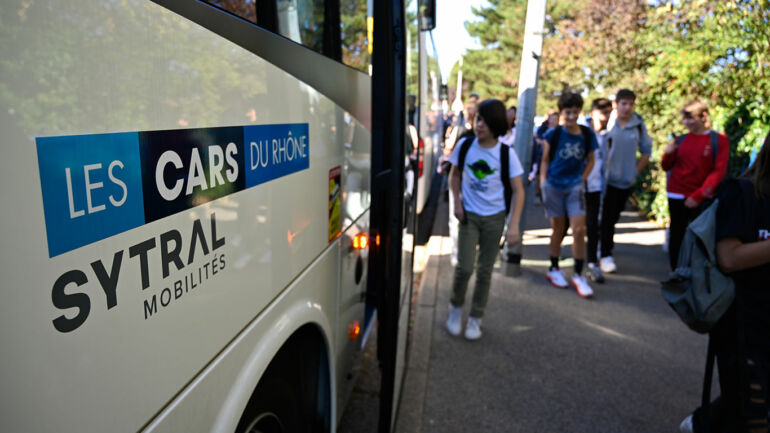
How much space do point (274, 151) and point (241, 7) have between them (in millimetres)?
408

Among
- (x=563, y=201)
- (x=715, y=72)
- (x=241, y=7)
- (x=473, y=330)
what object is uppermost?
(x=715, y=72)

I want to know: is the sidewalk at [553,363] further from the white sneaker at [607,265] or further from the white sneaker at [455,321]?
the white sneaker at [607,265]

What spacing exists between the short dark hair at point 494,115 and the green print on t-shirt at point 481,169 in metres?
0.25

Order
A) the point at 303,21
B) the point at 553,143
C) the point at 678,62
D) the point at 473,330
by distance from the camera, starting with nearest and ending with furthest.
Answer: the point at 303,21, the point at 473,330, the point at 553,143, the point at 678,62

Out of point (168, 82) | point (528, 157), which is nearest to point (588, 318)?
point (528, 157)

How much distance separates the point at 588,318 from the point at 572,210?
1.04 metres

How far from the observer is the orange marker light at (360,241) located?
8.49ft

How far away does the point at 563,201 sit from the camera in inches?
196

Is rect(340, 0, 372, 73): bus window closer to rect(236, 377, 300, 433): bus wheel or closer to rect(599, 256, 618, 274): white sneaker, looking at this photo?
rect(236, 377, 300, 433): bus wheel

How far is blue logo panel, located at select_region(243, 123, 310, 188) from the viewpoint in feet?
4.45

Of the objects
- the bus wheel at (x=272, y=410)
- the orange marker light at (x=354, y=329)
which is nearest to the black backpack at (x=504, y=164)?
the orange marker light at (x=354, y=329)

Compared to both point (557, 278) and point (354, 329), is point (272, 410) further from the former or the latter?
point (557, 278)

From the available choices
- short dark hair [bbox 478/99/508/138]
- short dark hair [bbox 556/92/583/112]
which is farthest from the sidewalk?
short dark hair [bbox 556/92/583/112]

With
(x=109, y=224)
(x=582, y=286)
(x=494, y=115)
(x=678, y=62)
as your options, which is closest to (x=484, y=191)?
(x=494, y=115)
